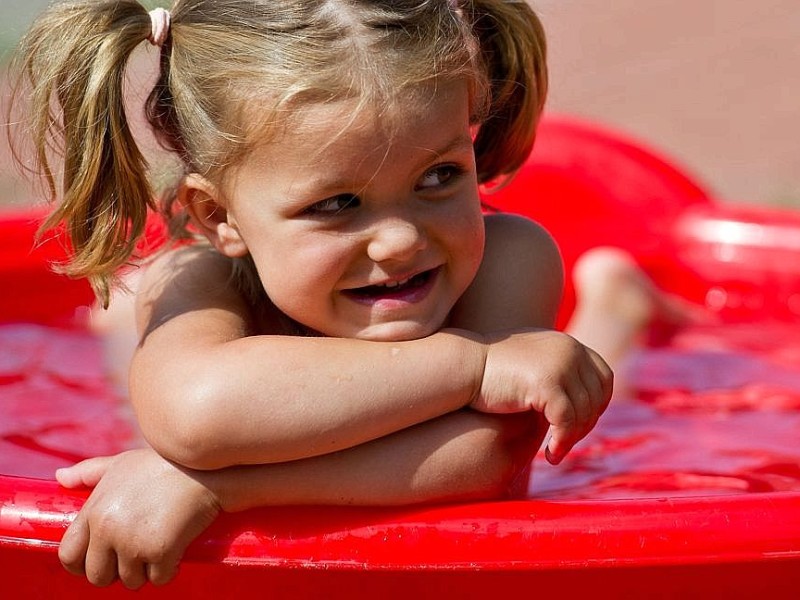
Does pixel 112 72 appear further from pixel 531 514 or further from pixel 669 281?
pixel 669 281

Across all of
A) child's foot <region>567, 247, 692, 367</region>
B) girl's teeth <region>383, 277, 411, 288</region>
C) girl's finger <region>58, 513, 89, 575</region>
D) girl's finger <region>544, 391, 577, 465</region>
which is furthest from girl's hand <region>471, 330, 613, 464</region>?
child's foot <region>567, 247, 692, 367</region>

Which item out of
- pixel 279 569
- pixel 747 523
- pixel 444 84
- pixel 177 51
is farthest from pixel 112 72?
pixel 747 523

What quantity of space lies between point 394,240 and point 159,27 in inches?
14.9

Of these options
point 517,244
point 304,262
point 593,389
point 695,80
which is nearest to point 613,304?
point 517,244

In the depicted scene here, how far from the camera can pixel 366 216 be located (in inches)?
53.4

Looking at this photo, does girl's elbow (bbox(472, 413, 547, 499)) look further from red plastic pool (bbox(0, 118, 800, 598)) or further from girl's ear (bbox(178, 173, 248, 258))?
girl's ear (bbox(178, 173, 248, 258))

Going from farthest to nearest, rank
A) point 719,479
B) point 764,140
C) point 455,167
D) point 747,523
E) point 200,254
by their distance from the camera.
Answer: point 764,140 → point 719,479 → point 200,254 → point 455,167 → point 747,523

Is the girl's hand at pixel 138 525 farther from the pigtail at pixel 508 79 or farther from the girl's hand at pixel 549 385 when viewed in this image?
the pigtail at pixel 508 79

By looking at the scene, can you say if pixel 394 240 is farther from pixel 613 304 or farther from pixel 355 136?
pixel 613 304

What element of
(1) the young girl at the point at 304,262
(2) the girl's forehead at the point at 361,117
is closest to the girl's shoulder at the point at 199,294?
(1) the young girl at the point at 304,262

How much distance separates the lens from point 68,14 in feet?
4.74

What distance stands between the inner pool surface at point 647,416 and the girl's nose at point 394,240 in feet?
1.71

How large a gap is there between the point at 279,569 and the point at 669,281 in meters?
1.52

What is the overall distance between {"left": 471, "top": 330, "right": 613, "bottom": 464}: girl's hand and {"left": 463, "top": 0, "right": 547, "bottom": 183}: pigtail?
349 millimetres
